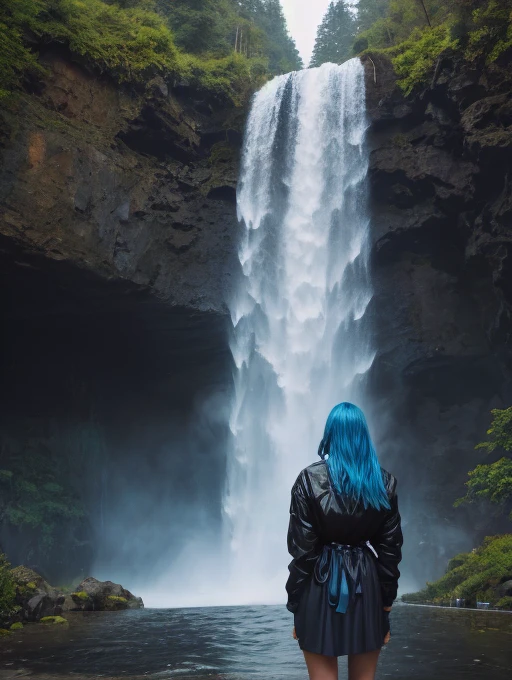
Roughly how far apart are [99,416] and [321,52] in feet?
120

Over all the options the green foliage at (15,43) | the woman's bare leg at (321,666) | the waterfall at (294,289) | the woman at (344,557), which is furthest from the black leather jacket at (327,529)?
the green foliage at (15,43)

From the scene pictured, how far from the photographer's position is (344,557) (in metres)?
3.19

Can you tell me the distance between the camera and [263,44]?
40.5 meters

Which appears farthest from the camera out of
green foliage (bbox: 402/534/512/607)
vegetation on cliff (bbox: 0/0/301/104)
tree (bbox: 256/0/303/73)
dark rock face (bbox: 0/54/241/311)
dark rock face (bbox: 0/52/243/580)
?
tree (bbox: 256/0/303/73)

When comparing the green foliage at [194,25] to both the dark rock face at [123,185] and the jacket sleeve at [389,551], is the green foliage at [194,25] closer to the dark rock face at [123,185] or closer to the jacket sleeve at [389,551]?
the dark rock face at [123,185]

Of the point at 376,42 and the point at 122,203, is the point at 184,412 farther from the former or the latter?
the point at 376,42

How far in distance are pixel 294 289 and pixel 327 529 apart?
20.1 m

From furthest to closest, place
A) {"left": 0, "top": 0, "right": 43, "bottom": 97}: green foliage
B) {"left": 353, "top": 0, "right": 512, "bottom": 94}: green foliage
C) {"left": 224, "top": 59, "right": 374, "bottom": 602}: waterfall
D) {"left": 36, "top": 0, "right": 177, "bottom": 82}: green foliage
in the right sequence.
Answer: {"left": 224, "top": 59, "right": 374, "bottom": 602}: waterfall, {"left": 36, "top": 0, "right": 177, "bottom": 82}: green foliage, {"left": 0, "top": 0, "right": 43, "bottom": 97}: green foliage, {"left": 353, "top": 0, "right": 512, "bottom": 94}: green foliage

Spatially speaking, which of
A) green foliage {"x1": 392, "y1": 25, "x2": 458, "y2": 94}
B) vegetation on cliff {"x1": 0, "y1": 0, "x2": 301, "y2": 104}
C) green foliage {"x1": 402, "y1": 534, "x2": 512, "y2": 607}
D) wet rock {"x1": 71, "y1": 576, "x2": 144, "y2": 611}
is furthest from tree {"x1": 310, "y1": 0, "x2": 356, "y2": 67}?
wet rock {"x1": 71, "y1": 576, "x2": 144, "y2": 611}

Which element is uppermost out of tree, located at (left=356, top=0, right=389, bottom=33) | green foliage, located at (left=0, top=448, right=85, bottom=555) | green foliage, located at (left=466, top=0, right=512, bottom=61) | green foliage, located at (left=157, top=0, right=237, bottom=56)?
tree, located at (left=356, top=0, right=389, bottom=33)

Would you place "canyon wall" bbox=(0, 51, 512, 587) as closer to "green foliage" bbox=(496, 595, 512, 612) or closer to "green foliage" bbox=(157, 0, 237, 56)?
"green foliage" bbox=(157, 0, 237, 56)

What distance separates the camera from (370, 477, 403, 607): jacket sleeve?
3.25 meters

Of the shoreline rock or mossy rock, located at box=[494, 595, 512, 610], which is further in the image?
the shoreline rock

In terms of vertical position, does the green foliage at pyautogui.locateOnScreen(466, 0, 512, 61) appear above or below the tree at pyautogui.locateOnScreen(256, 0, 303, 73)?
below
